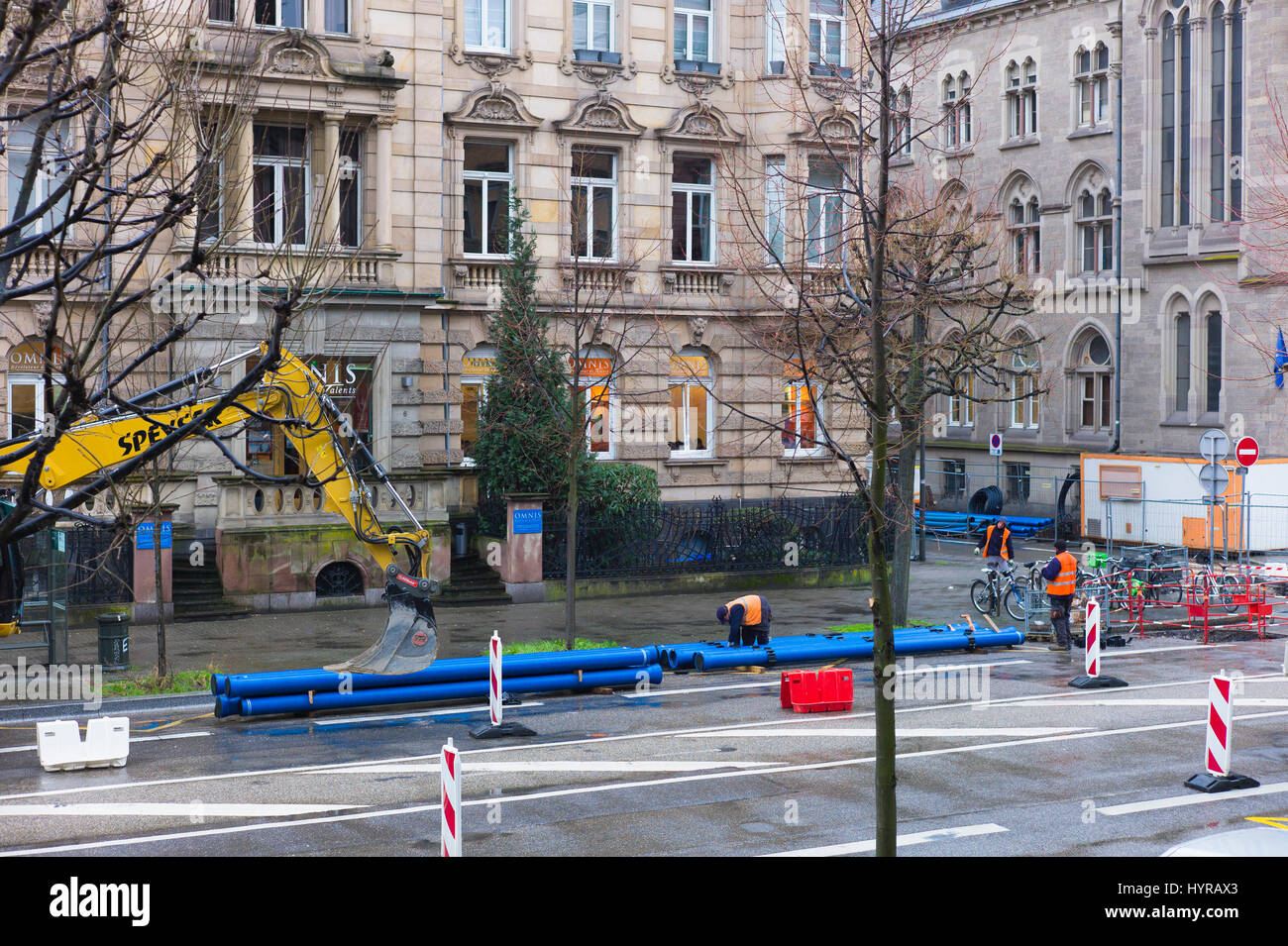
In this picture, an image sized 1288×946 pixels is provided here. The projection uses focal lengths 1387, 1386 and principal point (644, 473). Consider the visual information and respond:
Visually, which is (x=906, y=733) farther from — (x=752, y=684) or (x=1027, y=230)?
(x=1027, y=230)

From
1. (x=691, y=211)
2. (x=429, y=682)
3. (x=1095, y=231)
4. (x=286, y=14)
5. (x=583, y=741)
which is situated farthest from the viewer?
(x=1095, y=231)

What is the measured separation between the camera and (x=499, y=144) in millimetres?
30969

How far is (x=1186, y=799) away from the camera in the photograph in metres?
12.7

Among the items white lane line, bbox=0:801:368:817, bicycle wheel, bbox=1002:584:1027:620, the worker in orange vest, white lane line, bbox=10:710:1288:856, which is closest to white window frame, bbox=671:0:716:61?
bicycle wheel, bbox=1002:584:1027:620

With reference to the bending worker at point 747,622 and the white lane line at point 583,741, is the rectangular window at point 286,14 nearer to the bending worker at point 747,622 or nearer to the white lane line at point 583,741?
the bending worker at point 747,622

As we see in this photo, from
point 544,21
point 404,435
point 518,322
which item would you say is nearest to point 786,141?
point 544,21

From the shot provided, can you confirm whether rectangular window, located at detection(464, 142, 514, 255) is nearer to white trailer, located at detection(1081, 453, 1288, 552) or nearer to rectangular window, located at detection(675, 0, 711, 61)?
rectangular window, located at detection(675, 0, 711, 61)

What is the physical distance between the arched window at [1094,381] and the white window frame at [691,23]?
813 inches

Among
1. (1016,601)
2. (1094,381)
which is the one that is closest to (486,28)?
(1016,601)

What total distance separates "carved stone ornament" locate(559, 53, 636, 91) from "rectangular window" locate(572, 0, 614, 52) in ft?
→ 1.98

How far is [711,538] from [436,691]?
12305mm

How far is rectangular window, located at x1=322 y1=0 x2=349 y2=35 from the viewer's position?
92.5 feet
